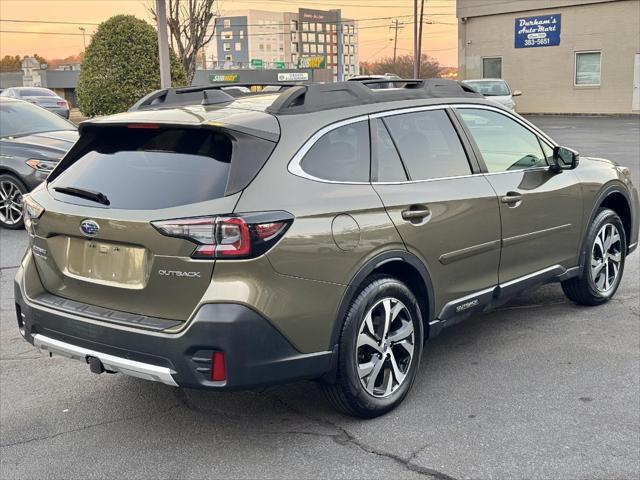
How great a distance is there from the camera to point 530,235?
490 cm

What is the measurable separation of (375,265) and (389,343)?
19.1 inches

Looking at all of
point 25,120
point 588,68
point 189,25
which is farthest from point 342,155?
point 588,68

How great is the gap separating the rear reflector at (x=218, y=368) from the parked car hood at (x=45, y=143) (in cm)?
671

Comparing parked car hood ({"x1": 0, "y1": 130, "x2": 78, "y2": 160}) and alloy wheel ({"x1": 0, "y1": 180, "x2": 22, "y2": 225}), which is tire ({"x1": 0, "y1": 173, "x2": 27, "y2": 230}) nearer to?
alloy wheel ({"x1": 0, "y1": 180, "x2": 22, "y2": 225})

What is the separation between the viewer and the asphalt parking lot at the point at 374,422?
3459 mm

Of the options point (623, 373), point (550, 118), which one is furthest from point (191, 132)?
point (550, 118)

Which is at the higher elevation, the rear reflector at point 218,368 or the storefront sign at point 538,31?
the storefront sign at point 538,31

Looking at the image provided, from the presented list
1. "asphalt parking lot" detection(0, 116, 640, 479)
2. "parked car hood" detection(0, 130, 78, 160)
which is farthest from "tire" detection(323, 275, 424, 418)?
"parked car hood" detection(0, 130, 78, 160)

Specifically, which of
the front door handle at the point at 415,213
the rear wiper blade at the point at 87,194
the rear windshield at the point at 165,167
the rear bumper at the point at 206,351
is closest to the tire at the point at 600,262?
the front door handle at the point at 415,213

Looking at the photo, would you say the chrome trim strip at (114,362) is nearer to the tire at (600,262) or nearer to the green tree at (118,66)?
the tire at (600,262)

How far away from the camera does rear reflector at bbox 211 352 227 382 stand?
3270mm

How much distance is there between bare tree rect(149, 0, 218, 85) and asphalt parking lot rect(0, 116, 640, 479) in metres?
16.3

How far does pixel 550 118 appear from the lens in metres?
35.0

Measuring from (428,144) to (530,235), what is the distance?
1039 mm
